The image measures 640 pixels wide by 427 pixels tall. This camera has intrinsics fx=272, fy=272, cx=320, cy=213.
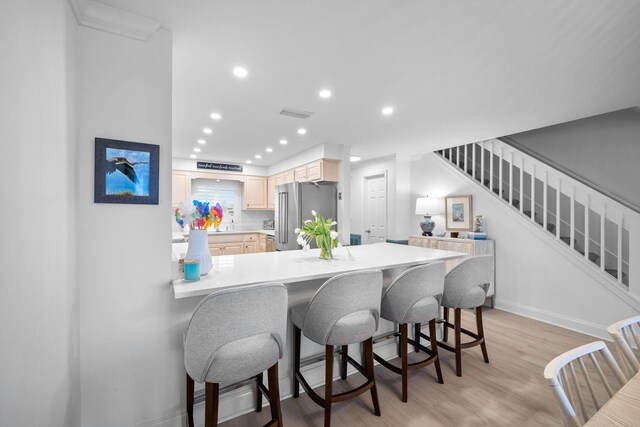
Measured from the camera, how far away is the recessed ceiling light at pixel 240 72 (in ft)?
Answer: 6.97

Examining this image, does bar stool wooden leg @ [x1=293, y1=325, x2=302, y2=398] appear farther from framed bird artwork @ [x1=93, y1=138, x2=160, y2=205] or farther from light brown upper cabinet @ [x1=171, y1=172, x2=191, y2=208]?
light brown upper cabinet @ [x1=171, y1=172, x2=191, y2=208]

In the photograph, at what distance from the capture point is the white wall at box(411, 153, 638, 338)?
309 cm

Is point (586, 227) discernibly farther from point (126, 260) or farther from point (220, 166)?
point (220, 166)

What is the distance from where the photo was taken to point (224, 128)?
3689 mm

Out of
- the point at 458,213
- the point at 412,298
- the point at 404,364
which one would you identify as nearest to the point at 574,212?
the point at 458,213

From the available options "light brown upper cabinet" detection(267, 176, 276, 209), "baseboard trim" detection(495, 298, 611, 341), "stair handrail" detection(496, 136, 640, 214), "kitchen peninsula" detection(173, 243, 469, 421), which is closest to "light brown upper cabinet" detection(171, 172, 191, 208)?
"light brown upper cabinet" detection(267, 176, 276, 209)

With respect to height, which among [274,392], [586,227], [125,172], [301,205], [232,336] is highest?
[125,172]

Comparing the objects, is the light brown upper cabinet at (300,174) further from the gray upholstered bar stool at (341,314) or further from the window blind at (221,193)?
the gray upholstered bar stool at (341,314)

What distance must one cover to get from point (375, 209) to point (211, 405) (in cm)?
495

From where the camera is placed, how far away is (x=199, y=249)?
5.45ft

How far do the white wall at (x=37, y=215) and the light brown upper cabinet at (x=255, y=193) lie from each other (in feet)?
16.7

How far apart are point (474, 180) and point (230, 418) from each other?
14.3 ft

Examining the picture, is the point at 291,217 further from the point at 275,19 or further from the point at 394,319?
the point at 275,19

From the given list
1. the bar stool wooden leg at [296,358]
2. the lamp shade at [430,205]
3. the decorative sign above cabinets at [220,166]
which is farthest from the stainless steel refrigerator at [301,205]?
the bar stool wooden leg at [296,358]
